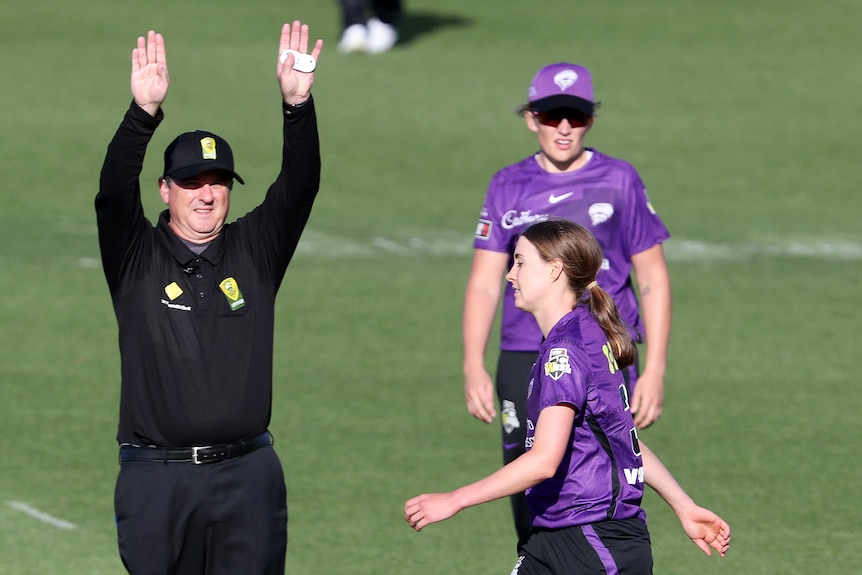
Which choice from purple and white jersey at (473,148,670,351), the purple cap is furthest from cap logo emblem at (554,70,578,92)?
purple and white jersey at (473,148,670,351)

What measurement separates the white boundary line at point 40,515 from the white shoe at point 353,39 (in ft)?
42.8

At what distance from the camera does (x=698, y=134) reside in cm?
1825

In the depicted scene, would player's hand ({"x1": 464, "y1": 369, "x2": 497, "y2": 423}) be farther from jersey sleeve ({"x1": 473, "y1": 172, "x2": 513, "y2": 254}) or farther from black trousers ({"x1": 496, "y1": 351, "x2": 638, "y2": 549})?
jersey sleeve ({"x1": 473, "y1": 172, "x2": 513, "y2": 254})

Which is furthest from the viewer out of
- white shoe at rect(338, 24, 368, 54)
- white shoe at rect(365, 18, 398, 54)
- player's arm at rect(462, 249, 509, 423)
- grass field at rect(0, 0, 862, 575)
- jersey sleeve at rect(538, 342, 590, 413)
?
white shoe at rect(365, 18, 398, 54)

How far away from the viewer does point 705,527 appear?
5.27 meters

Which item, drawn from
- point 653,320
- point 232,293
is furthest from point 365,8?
point 232,293

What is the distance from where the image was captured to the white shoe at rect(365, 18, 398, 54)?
829 inches

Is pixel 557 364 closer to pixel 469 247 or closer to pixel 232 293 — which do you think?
pixel 232 293

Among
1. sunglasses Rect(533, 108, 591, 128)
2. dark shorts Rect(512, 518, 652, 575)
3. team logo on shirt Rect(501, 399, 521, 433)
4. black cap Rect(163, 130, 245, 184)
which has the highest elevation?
sunglasses Rect(533, 108, 591, 128)

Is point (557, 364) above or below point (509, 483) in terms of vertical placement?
above

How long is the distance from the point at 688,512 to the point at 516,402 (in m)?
1.65

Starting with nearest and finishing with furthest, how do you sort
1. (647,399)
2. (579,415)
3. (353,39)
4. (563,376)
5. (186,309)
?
(563,376), (579,415), (186,309), (647,399), (353,39)

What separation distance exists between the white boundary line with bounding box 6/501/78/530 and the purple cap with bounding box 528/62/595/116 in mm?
3475

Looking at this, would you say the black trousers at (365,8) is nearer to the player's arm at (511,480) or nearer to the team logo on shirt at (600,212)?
the team logo on shirt at (600,212)
